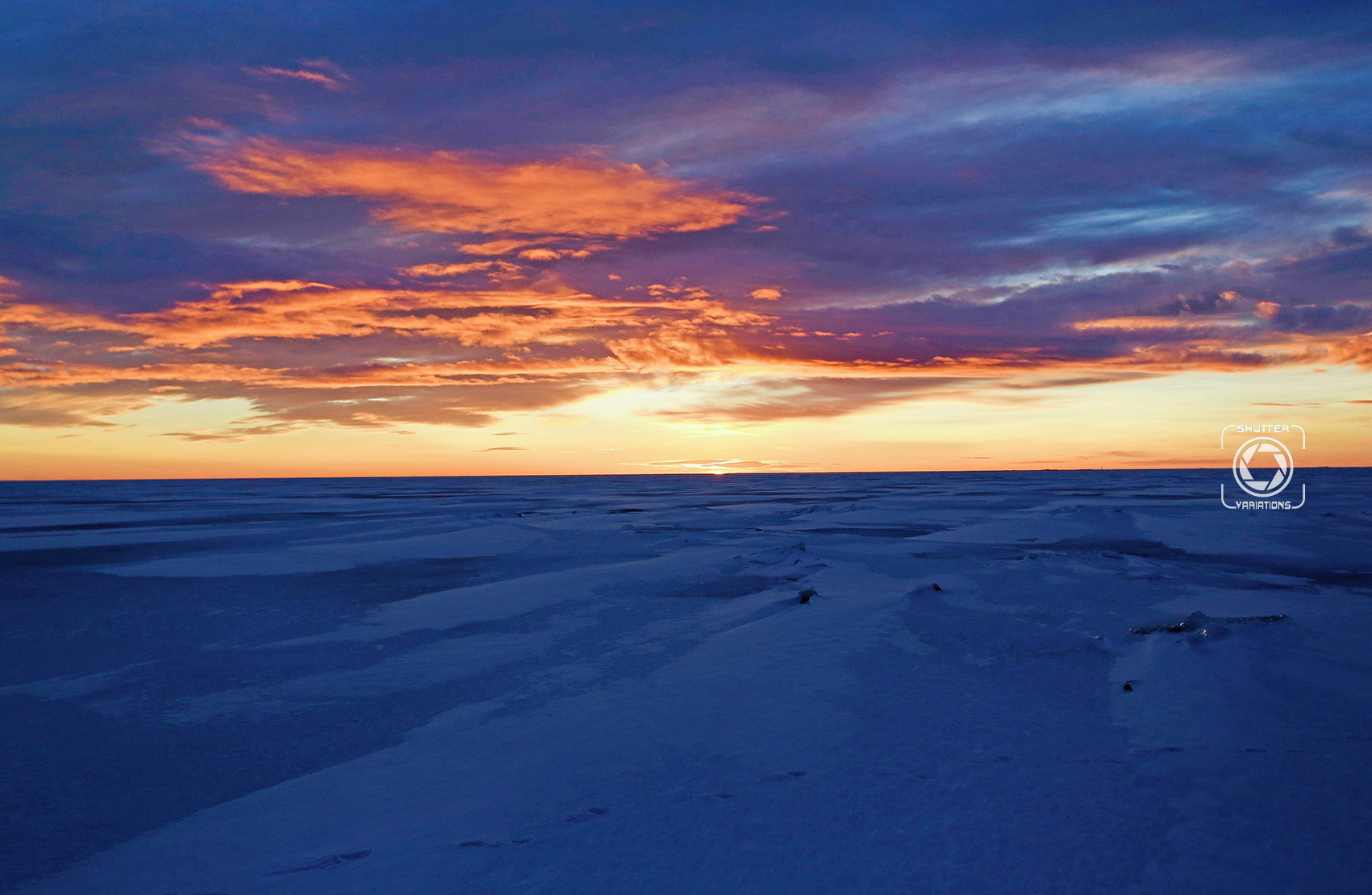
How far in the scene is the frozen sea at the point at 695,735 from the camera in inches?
118

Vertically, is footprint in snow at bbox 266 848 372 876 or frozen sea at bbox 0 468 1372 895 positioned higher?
frozen sea at bbox 0 468 1372 895

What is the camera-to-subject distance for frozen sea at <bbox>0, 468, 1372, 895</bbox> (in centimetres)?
299

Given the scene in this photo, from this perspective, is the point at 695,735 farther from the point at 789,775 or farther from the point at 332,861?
the point at 332,861

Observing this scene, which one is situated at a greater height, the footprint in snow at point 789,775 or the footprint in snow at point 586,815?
the footprint in snow at point 789,775

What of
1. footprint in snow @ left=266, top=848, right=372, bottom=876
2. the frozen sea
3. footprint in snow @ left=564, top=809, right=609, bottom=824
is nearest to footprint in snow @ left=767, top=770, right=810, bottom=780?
the frozen sea

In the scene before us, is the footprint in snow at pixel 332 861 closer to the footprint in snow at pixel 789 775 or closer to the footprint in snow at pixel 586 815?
the footprint in snow at pixel 586 815

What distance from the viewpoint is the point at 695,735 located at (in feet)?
14.1

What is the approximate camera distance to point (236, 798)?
3703mm

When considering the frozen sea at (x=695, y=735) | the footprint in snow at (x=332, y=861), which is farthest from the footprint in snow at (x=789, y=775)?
the footprint in snow at (x=332, y=861)

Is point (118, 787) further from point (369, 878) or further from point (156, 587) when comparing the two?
point (156, 587)

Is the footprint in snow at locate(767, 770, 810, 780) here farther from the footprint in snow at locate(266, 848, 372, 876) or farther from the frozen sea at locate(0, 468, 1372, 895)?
the footprint in snow at locate(266, 848, 372, 876)

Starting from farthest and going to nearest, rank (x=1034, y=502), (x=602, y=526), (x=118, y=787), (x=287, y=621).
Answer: (x=1034, y=502) < (x=602, y=526) < (x=287, y=621) < (x=118, y=787)

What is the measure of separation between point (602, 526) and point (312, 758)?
13.9m

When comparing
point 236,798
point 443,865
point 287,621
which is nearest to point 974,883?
point 443,865
